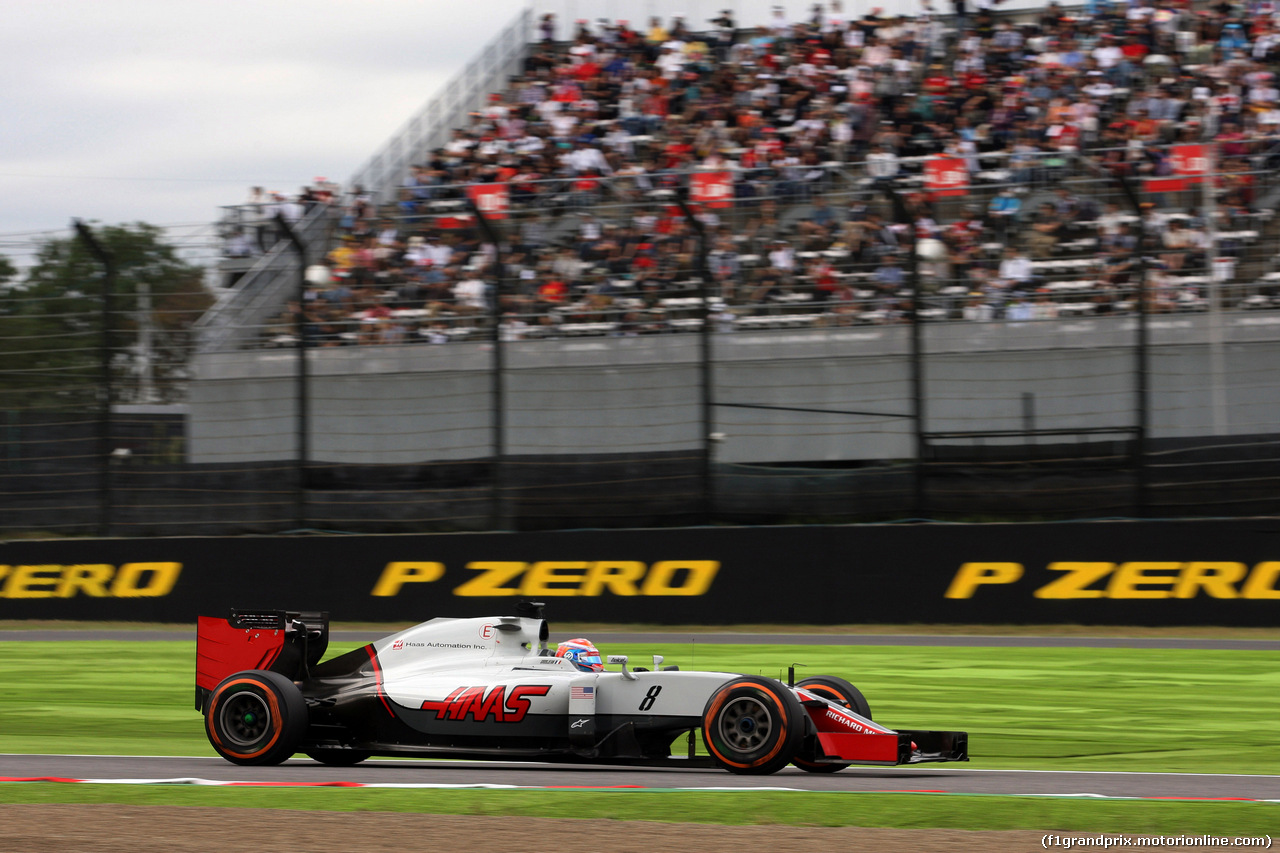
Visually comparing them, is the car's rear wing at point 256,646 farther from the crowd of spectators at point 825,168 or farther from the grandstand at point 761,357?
the crowd of spectators at point 825,168

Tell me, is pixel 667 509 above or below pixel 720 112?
below

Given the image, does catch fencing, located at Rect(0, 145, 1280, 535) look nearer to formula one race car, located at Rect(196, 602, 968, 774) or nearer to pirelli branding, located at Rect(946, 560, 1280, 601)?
pirelli branding, located at Rect(946, 560, 1280, 601)

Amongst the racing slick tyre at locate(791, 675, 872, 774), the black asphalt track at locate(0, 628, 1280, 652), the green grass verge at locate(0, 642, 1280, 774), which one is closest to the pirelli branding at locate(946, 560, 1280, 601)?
the black asphalt track at locate(0, 628, 1280, 652)

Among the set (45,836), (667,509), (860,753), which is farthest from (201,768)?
(667,509)

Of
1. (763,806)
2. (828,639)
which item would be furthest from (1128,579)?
(763,806)

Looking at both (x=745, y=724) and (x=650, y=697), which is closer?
(x=745, y=724)

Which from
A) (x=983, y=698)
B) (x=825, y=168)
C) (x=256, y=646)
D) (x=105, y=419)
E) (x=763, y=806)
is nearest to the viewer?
(x=763, y=806)

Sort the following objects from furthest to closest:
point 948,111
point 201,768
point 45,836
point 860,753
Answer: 1. point 948,111
2. point 201,768
3. point 860,753
4. point 45,836

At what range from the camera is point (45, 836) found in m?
5.08

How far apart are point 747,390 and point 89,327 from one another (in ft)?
20.9

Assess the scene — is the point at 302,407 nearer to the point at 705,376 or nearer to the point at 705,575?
the point at 705,376

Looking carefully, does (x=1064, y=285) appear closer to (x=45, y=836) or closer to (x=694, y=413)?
(x=694, y=413)

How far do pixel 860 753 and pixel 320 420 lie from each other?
31.7 ft

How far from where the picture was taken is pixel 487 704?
6715mm
